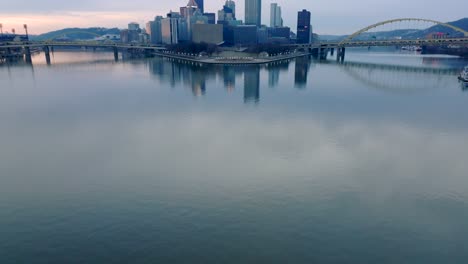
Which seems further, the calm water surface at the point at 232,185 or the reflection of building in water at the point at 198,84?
the reflection of building in water at the point at 198,84

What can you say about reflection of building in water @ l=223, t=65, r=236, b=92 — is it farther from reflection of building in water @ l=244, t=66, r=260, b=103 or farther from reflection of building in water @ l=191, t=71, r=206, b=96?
reflection of building in water @ l=191, t=71, r=206, b=96

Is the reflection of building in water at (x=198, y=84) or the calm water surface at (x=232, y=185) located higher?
the reflection of building in water at (x=198, y=84)

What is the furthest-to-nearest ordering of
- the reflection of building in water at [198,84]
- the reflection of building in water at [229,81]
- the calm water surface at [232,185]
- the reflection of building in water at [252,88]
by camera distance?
the reflection of building in water at [229,81] < the reflection of building in water at [198,84] < the reflection of building in water at [252,88] < the calm water surface at [232,185]

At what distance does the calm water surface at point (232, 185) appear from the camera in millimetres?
12234

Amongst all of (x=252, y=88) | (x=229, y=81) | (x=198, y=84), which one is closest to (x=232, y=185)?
(x=252, y=88)

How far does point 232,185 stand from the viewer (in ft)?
56.2

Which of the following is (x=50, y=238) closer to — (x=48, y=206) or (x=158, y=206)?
(x=48, y=206)

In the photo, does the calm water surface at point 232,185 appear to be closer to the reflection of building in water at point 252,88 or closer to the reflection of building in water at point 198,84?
the reflection of building in water at point 252,88

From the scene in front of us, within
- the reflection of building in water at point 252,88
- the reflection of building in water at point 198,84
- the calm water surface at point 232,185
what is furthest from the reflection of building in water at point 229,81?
the calm water surface at point 232,185

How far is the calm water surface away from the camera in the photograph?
40.1 ft

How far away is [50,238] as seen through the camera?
41.2 ft

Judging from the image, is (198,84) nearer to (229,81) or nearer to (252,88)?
(229,81)

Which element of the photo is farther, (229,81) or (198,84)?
(229,81)

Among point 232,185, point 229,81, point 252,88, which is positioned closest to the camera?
point 232,185
